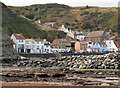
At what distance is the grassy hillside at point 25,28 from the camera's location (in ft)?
481

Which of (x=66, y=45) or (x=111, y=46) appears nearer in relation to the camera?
(x=66, y=45)

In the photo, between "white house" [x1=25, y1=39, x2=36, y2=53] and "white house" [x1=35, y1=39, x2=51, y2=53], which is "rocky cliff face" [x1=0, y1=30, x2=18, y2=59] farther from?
"white house" [x1=35, y1=39, x2=51, y2=53]

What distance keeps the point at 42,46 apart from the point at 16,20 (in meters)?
46.8

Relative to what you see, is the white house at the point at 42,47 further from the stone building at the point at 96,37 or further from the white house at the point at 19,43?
the stone building at the point at 96,37

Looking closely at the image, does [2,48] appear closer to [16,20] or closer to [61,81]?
[61,81]

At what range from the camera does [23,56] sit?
95375 millimetres

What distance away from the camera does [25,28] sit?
15700 centimetres

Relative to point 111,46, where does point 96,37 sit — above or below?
above

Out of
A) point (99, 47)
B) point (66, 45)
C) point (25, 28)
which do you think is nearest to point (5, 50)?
point (66, 45)

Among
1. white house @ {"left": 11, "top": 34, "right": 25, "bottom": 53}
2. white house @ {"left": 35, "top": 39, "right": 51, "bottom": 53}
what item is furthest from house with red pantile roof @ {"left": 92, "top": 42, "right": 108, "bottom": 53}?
white house @ {"left": 11, "top": 34, "right": 25, "bottom": 53}

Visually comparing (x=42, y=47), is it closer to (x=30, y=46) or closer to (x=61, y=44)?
(x=30, y=46)

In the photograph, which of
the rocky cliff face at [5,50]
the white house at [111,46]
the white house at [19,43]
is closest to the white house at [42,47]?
the white house at [19,43]

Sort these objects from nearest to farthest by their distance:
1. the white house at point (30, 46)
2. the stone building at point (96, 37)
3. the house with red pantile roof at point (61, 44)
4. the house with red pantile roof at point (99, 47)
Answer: the white house at point (30, 46) < the house with red pantile roof at point (61, 44) < the house with red pantile roof at point (99, 47) < the stone building at point (96, 37)

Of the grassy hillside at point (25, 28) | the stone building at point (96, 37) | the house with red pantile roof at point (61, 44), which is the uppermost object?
the grassy hillside at point (25, 28)
